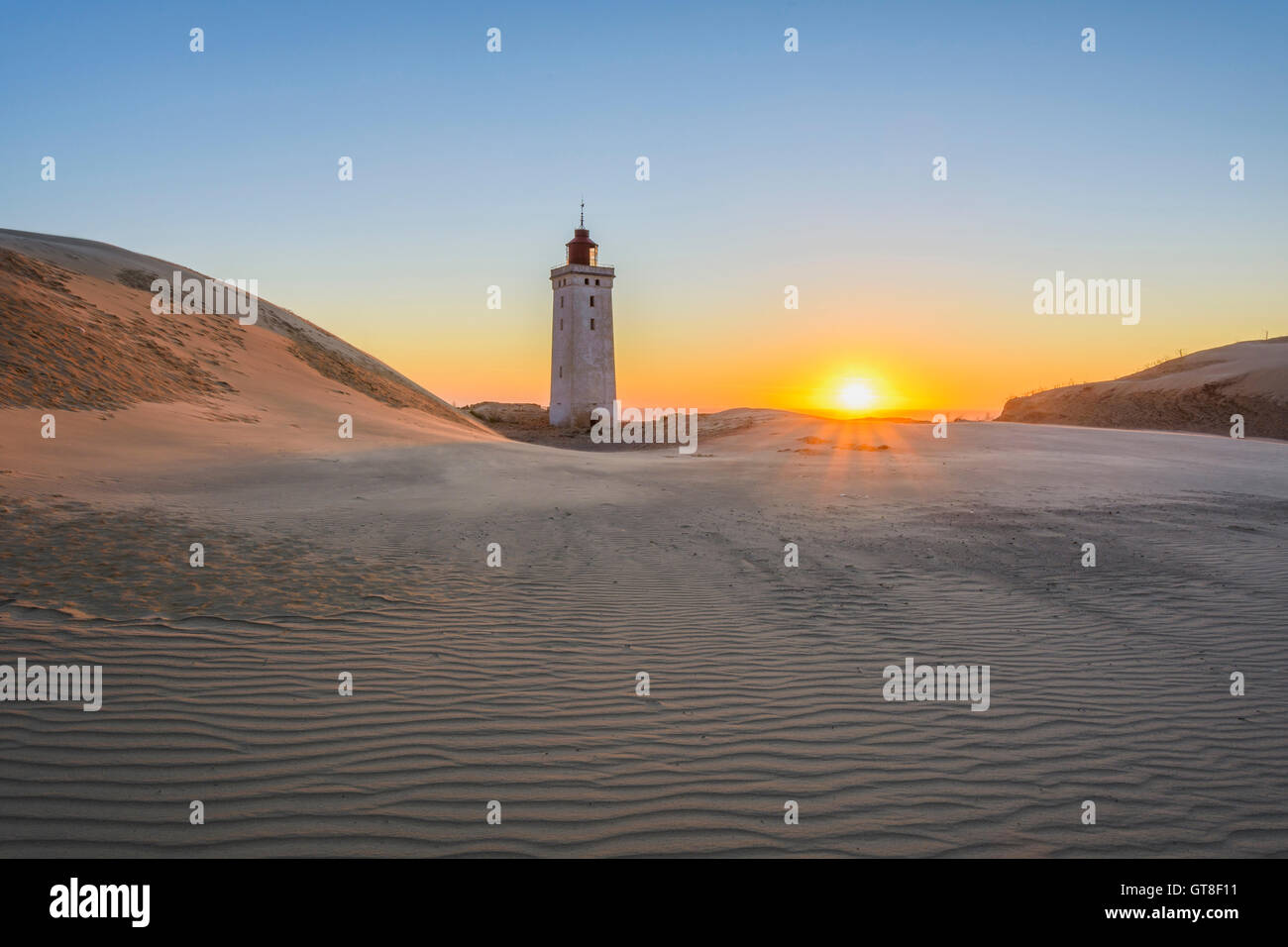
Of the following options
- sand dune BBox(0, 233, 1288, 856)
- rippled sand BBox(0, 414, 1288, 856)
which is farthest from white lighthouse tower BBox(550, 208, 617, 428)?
rippled sand BBox(0, 414, 1288, 856)

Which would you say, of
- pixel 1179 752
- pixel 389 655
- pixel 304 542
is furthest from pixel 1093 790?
pixel 304 542

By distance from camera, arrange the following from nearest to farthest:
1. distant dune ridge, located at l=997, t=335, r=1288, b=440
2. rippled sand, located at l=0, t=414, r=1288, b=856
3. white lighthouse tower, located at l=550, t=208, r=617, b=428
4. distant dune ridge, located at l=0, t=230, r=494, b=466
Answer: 1. rippled sand, located at l=0, t=414, r=1288, b=856
2. distant dune ridge, located at l=0, t=230, r=494, b=466
3. distant dune ridge, located at l=997, t=335, r=1288, b=440
4. white lighthouse tower, located at l=550, t=208, r=617, b=428

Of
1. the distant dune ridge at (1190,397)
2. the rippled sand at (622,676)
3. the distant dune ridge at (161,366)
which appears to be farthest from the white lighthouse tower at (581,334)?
the rippled sand at (622,676)

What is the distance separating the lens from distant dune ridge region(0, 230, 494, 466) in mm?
16844

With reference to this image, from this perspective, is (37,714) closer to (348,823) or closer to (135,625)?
(135,625)

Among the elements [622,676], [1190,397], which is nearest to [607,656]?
[622,676]

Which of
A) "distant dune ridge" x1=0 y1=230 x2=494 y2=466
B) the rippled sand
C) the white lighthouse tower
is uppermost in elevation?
the white lighthouse tower

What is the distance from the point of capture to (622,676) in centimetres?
654

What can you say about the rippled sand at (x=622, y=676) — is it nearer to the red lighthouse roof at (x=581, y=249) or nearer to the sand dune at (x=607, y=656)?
the sand dune at (x=607, y=656)

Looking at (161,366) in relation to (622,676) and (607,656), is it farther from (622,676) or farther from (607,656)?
(622,676)

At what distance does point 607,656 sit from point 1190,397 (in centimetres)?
3666

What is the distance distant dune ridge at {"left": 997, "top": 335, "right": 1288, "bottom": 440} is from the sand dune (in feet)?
65.3

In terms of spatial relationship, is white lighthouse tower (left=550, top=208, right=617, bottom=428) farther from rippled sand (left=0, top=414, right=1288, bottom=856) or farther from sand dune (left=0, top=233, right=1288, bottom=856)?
rippled sand (left=0, top=414, right=1288, bottom=856)
